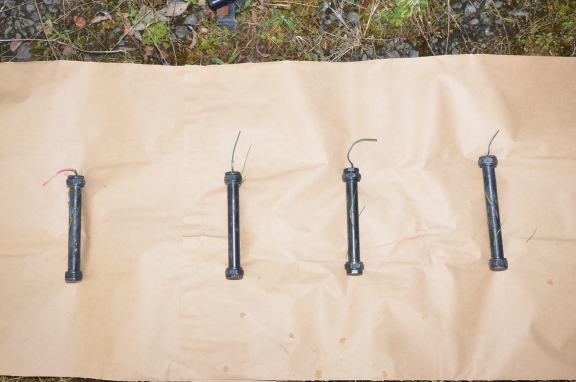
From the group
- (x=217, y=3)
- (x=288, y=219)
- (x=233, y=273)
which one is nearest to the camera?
(x=233, y=273)

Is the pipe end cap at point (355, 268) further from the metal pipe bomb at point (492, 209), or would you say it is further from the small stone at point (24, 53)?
the small stone at point (24, 53)

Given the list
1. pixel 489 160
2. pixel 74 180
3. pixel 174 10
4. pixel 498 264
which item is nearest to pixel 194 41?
pixel 174 10

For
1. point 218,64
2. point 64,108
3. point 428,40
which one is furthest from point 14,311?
point 428,40

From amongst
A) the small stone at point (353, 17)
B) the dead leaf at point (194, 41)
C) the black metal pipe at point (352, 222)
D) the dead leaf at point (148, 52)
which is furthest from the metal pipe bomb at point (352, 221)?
the dead leaf at point (148, 52)

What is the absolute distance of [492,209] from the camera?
156 cm

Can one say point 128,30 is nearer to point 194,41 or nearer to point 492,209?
point 194,41

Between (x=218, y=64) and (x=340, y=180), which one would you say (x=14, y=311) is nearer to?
(x=218, y=64)

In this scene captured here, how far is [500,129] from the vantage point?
5.32ft

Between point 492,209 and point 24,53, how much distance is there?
7.36 ft

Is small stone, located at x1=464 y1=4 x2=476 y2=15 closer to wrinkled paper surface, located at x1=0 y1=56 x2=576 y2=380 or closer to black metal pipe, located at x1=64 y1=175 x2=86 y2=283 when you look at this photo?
wrinkled paper surface, located at x1=0 y1=56 x2=576 y2=380

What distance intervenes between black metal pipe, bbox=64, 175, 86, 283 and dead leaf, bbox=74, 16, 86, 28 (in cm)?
79

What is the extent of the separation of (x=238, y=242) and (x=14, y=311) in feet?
3.21

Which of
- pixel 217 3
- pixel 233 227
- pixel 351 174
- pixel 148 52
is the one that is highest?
pixel 217 3

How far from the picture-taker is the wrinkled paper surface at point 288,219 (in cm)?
154
